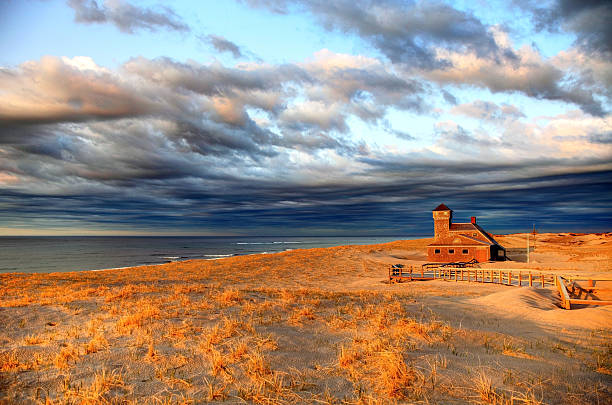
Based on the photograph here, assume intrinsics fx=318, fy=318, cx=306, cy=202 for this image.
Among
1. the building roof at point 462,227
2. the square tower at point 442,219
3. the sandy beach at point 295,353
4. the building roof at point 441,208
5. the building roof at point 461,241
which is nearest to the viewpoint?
the sandy beach at point 295,353

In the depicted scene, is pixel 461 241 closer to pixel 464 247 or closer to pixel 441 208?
pixel 464 247

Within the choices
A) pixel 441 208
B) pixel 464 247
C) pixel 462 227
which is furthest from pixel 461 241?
pixel 441 208

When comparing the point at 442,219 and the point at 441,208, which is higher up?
the point at 441,208

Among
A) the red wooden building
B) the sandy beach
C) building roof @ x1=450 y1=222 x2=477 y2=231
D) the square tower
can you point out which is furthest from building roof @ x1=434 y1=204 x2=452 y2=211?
the sandy beach

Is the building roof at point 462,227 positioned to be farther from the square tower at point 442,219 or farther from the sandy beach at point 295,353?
the sandy beach at point 295,353

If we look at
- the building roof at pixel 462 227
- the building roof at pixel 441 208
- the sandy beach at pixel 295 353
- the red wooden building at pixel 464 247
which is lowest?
the red wooden building at pixel 464 247

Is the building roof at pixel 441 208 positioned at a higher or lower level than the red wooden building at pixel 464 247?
higher

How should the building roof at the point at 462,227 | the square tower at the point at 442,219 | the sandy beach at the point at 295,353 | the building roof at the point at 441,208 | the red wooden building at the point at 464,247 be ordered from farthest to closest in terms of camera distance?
the building roof at the point at 441,208 < the square tower at the point at 442,219 < the building roof at the point at 462,227 < the red wooden building at the point at 464,247 < the sandy beach at the point at 295,353

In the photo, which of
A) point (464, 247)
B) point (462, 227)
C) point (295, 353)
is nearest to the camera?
point (295, 353)

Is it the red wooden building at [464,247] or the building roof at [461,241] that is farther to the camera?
the building roof at [461,241]

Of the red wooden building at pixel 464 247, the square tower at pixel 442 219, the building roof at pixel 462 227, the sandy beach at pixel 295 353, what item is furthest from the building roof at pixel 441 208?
the sandy beach at pixel 295 353

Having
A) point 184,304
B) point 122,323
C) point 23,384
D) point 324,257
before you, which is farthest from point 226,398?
point 324,257

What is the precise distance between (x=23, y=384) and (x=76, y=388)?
102 cm

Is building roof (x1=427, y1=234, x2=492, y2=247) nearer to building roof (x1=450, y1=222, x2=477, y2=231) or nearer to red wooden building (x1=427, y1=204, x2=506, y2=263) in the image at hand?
red wooden building (x1=427, y1=204, x2=506, y2=263)
